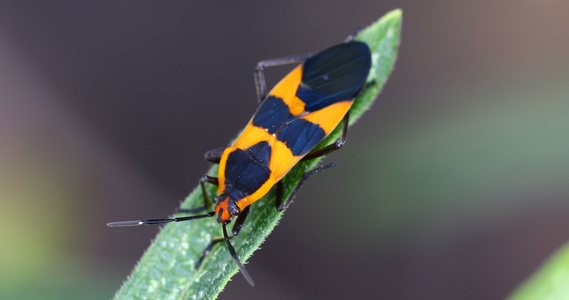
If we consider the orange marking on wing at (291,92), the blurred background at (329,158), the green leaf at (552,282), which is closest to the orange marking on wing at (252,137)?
the orange marking on wing at (291,92)

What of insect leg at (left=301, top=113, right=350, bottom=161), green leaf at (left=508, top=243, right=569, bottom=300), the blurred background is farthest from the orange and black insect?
green leaf at (left=508, top=243, right=569, bottom=300)

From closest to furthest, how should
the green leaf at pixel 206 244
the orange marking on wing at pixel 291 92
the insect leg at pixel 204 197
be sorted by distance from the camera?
the green leaf at pixel 206 244
the insect leg at pixel 204 197
the orange marking on wing at pixel 291 92

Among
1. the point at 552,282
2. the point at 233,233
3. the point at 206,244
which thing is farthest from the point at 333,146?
the point at 552,282

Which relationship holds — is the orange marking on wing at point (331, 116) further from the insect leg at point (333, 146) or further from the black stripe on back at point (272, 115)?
the black stripe on back at point (272, 115)

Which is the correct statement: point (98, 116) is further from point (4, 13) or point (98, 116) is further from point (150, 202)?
point (4, 13)

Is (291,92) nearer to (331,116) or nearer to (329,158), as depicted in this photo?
(331,116)

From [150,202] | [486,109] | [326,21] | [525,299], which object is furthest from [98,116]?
[525,299]

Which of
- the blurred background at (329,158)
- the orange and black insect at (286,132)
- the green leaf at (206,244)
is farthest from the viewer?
the blurred background at (329,158)

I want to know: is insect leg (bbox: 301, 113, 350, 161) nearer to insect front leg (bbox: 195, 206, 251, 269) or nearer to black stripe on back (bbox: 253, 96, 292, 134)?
black stripe on back (bbox: 253, 96, 292, 134)
